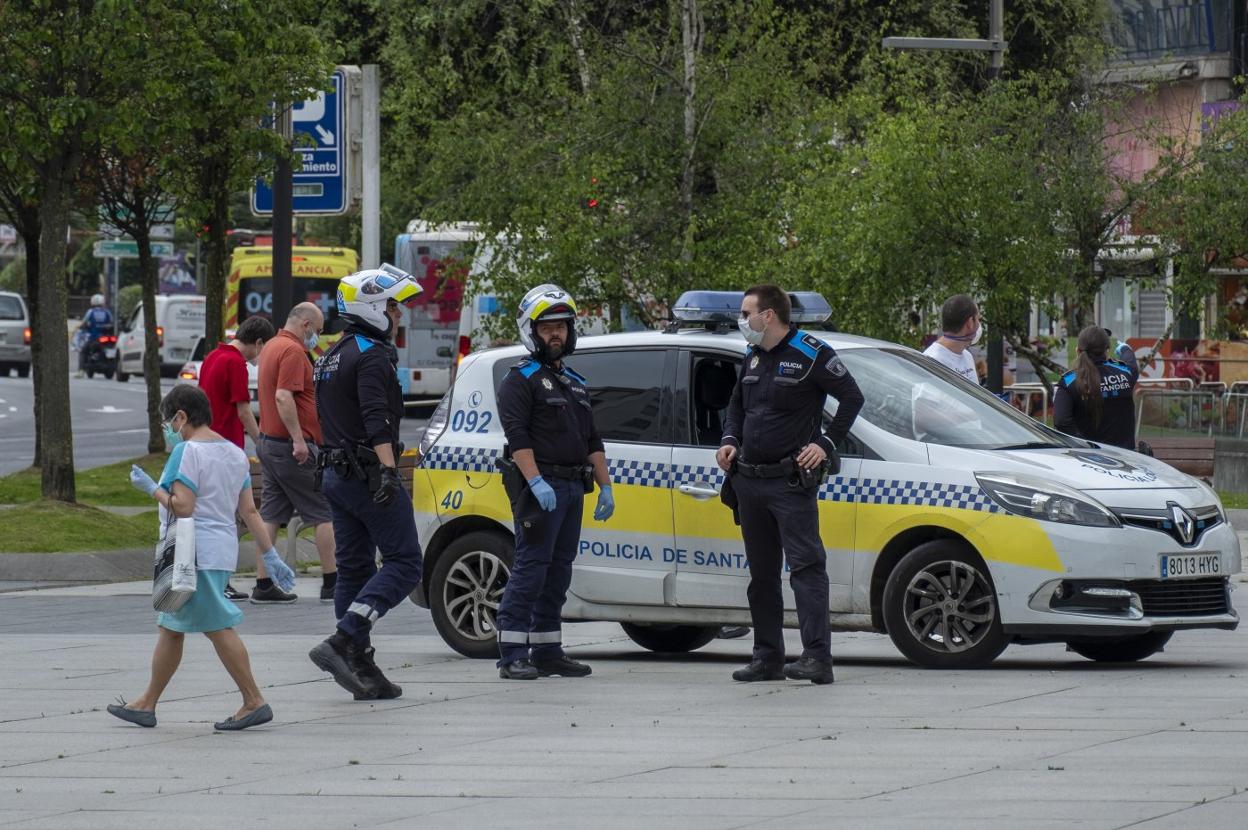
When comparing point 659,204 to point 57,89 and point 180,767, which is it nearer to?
point 57,89

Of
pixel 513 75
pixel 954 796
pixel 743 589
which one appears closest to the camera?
pixel 954 796

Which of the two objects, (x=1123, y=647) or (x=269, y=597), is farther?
(x=269, y=597)

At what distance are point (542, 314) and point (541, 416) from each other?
46 cm

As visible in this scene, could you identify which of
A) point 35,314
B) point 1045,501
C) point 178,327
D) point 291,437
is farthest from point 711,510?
point 178,327

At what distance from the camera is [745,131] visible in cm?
2697

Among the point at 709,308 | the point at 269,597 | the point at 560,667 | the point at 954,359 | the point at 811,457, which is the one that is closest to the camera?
the point at 811,457

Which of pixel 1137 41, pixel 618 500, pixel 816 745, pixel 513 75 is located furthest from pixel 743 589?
pixel 1137 41

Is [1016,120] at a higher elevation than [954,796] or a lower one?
higher

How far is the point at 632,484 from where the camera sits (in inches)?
460

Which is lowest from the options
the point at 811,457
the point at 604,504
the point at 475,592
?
the point at 475,592

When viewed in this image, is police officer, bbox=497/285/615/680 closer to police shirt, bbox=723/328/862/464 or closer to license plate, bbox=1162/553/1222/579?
police shirt, bbox=723/328/862/464

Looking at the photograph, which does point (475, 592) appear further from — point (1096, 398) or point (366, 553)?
point (1096, 398)

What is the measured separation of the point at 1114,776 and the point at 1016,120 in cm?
1952

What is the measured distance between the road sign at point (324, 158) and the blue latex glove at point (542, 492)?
9.04 m
